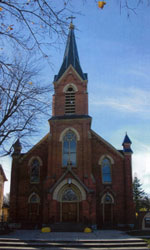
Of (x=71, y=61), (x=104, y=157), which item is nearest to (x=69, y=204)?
(x=104, y=157)

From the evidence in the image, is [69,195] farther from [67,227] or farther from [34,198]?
[34,198]

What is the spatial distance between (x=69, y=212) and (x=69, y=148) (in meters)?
6.65

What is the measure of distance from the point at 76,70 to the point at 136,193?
33.5 meters

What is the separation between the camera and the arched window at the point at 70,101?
30922mm

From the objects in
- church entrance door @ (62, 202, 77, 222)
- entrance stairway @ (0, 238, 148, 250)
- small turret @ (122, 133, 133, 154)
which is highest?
small turret @ (122, 133, 133, 154)

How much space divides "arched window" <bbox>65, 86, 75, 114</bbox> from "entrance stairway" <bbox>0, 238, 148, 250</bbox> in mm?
16786

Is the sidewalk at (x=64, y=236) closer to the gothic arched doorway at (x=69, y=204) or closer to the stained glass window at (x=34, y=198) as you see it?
the gothic arched doorway at (x=69, y=204)

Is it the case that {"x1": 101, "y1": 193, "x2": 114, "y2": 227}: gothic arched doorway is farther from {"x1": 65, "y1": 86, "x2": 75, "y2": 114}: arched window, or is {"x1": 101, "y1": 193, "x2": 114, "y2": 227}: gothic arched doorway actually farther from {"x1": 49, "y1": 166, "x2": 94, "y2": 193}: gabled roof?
{"x1": 65, "y1": 86, "x2": 75, "y2": 114}: arched window

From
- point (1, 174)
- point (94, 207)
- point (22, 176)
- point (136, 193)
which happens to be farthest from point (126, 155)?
point (136, 193)

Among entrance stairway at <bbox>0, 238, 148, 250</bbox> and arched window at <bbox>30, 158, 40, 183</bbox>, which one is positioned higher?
arched window at <bbox>30, 158, 40, 183</bbox>

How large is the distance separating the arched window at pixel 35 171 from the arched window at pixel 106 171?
7353 millimetres

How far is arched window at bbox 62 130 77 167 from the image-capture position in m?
28.5

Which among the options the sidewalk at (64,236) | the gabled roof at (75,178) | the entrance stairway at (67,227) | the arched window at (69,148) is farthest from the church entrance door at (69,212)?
the sidewalk at (64,236)

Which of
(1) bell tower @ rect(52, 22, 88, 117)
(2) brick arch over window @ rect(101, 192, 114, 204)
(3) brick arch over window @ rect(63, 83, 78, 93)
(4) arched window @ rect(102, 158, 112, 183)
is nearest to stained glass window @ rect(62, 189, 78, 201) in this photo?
(2) brick arch over window @ rect(101, 192, 114, 204)
